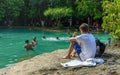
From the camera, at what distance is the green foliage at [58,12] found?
144 feet

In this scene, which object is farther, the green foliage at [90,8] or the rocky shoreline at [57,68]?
the green foliage at [90,8]

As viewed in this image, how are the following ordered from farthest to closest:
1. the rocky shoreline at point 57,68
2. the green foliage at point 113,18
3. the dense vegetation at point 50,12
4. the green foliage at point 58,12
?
the green foliage at point 58,12
the dense vegetation at point 50,12
the green foliage at point 113,18
the rocky shoreline at point 57,68

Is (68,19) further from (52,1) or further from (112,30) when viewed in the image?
(112,30)

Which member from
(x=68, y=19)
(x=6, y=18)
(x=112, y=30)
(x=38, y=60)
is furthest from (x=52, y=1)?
(x=38, y=60)

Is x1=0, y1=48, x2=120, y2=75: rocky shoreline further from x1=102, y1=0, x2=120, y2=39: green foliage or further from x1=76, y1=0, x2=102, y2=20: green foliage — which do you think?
x1=76, y1=0, x2=102, y2=20: green foliage

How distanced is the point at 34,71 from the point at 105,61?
6.66ft

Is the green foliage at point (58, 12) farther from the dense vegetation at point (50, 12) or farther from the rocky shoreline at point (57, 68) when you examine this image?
the rocky shoreline at point (57, 68)

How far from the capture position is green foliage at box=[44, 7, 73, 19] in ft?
144

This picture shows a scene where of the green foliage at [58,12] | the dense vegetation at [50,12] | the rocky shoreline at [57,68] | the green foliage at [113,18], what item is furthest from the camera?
the green foliage at [58,12]

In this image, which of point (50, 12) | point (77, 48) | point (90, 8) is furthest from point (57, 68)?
point (50, 12)

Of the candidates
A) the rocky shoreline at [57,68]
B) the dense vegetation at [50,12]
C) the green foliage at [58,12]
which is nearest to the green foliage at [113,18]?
the rocky shoreline at [57,68]

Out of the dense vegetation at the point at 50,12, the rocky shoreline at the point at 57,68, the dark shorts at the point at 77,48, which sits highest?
the dark shorts at the point at 77,48

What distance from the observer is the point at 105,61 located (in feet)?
32.2

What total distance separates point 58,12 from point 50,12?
1.20 meters
